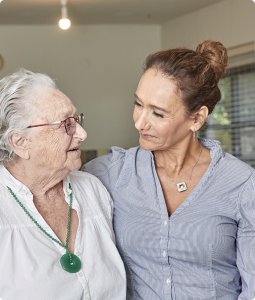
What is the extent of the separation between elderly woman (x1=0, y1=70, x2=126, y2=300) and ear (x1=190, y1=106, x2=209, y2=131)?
1.63 ft

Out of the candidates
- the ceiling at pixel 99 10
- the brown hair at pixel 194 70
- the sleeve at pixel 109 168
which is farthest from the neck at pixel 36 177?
the ceiling at pixel 99 10

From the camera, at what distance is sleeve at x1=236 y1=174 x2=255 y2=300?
4.74 feet

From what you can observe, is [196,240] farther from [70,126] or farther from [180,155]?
[70,126]

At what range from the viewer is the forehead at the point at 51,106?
1.35m

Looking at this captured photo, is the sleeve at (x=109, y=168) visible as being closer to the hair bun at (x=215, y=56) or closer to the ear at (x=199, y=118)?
the ear at (x=199, y=118)

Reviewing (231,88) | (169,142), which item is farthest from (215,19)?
(169,142)

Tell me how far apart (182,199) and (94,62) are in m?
3.79

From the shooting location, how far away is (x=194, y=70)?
1.55 meters

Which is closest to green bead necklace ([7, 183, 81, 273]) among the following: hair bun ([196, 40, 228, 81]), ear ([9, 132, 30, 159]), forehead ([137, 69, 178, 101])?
ear ([9, 132, 30, 159])

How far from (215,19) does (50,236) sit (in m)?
3.65

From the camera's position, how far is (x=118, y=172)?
5.49 ft

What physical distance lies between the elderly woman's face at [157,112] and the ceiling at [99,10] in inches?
115

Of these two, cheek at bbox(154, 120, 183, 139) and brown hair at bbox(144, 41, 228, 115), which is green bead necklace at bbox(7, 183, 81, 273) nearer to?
cheek at bbox(154, 120, 183, 139)

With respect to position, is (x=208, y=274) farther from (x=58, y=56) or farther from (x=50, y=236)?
(x=58, y=56)
